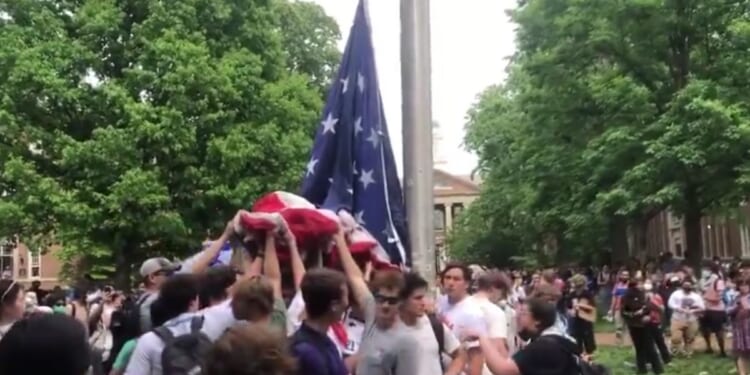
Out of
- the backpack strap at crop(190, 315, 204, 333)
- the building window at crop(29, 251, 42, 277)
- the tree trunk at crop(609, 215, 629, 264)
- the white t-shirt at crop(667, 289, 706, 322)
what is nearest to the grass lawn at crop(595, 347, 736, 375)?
the white t-shirt at crop(667, 289, 706, 322)

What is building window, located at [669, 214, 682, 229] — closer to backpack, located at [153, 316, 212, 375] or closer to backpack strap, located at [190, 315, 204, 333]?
backpack strap, located at [190, 315, 204, 333]

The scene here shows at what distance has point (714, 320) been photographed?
2012 centimetres

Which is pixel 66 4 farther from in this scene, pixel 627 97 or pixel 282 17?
pixel 627 97

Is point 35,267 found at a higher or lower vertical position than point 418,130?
lower

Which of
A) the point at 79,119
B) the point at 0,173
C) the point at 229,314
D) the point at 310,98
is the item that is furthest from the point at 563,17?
the point at 229,314

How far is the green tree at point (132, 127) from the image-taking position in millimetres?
28875

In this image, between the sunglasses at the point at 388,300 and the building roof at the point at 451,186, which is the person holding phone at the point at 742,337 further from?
the building roof at the point at 451,186

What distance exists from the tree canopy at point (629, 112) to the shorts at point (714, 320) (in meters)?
8.95

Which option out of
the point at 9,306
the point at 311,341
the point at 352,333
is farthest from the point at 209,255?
the point at 311,341

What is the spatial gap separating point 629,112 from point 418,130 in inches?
934

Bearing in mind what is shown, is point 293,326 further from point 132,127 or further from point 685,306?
point 132,127

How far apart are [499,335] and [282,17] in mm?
34011

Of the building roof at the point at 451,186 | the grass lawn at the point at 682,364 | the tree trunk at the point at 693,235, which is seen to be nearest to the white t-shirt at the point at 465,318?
the grass lawn at the point at 682,364

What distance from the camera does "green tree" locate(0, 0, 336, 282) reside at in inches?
1137
